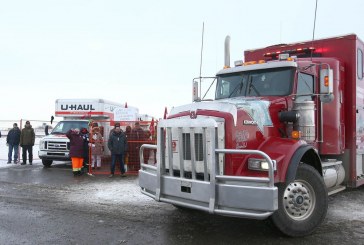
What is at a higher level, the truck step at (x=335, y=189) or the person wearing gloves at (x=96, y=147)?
the person wearing gloves at (x=96, y=147)

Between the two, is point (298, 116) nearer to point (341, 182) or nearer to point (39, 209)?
point (341, 182)

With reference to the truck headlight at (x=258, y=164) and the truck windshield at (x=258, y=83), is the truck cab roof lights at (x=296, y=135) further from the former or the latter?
the truck headlight at (x=258, y=164)

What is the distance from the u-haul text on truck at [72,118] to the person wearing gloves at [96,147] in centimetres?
58

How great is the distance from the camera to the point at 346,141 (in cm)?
780

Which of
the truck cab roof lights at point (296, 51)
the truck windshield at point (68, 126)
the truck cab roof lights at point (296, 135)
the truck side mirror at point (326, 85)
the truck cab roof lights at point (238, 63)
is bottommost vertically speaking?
the truck cab roof lights at point (296, 135)

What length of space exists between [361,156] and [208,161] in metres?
4.39

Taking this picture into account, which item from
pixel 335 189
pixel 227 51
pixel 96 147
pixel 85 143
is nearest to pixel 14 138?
pixel 96 147

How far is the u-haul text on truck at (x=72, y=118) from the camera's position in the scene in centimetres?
1455

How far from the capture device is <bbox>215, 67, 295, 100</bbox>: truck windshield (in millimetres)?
6680

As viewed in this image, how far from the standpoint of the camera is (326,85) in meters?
6.16

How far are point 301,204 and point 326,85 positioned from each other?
194 cm

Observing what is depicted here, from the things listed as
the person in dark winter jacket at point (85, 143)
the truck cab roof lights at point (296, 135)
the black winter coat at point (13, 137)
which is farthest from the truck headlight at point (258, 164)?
the black winter coat at point (13, 137)

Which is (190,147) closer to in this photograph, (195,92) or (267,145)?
(267,145)

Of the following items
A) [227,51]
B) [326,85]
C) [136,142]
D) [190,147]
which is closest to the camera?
[190,147]
